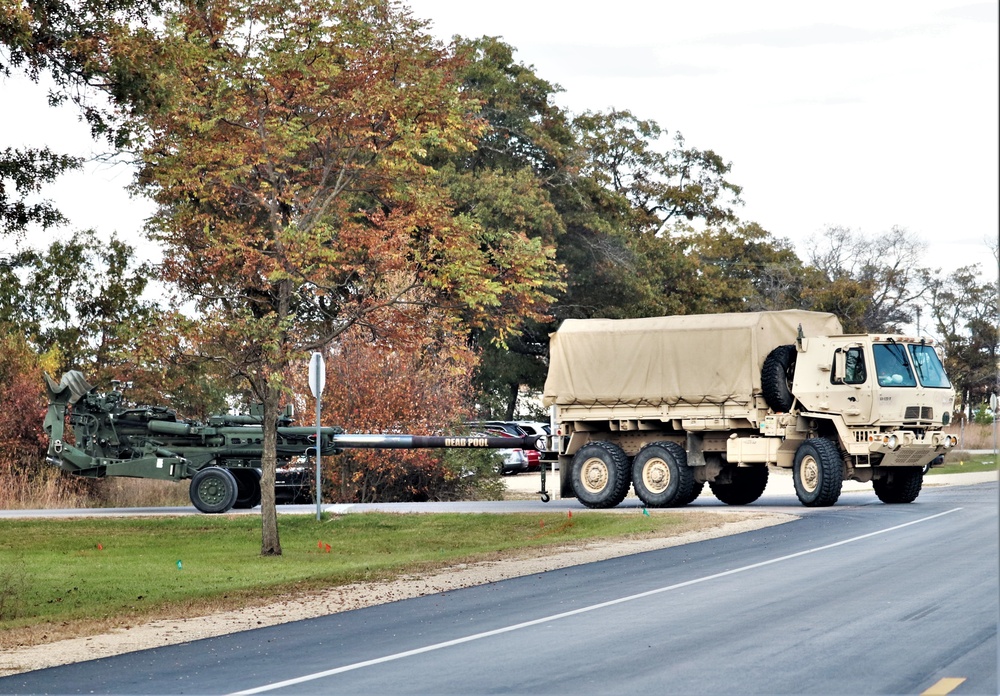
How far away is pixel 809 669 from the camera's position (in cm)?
1022

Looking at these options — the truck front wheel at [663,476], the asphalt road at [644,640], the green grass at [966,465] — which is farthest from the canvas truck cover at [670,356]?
the green grass at [966,465]

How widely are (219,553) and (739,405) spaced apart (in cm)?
1047

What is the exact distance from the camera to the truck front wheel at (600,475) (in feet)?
93.6

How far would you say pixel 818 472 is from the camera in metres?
26.7

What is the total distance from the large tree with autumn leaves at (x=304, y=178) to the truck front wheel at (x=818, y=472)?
7.45 m

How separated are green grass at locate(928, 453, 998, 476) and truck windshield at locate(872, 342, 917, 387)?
60.2 feet

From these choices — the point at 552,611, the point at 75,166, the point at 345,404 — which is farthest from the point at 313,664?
the point at 345,404

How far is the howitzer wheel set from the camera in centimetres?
2828

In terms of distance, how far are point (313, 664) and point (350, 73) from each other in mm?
12311

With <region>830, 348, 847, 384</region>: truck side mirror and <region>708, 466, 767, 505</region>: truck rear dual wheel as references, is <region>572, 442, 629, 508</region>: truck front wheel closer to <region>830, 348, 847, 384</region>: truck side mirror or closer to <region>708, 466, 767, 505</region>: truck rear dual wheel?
<region>708, 466, 767, 505</region>: truck rear dual wheel

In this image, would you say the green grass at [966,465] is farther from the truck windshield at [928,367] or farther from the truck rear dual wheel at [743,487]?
the truck windshield at [928,367]

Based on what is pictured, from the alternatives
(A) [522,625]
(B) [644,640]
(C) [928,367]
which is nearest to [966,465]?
(C) [928,367]

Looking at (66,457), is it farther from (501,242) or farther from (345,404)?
(501,242)

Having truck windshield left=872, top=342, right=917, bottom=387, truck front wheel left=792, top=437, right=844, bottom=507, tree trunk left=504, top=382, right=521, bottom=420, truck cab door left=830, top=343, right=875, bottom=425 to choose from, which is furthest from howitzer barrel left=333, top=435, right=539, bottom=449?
tree trunk left=504, top=382, right=521, bottom=420
